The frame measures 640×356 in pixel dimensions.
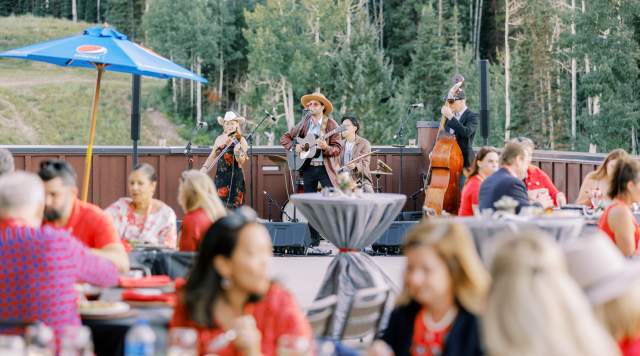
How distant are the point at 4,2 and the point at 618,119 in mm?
36876

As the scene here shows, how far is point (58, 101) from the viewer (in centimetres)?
5072

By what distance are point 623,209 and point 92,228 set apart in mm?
2629

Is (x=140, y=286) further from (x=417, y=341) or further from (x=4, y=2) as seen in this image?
(x=4, y=2)

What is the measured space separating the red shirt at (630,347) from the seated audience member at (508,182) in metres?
4.09

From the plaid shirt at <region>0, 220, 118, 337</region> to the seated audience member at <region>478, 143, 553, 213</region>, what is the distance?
12.2 feet

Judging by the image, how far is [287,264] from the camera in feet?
35.8

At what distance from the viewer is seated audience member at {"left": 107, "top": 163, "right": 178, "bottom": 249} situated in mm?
6570

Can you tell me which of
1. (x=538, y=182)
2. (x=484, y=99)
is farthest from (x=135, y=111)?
(x=538, y=182)

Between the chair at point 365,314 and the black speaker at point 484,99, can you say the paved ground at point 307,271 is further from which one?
the chair at point 365,314

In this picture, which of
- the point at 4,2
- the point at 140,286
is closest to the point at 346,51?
the point at 4,2

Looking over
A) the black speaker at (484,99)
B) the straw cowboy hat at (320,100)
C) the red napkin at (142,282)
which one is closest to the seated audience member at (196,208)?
the red napkin at (142,282)

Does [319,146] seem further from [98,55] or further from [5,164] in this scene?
[5,164]

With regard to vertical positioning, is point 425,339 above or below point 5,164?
below

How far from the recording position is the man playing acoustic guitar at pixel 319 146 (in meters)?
11.5
